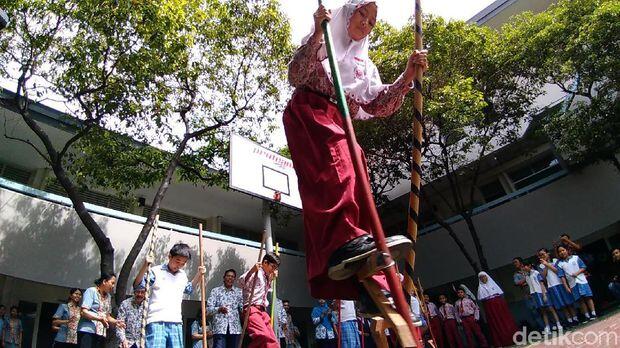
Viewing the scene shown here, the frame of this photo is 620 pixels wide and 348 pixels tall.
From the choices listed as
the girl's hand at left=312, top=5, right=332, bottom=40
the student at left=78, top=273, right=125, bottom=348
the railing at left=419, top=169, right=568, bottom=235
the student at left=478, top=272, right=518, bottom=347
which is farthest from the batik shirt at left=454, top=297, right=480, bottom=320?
the girl's hand at left=312, top=5, right=332, bottom=40

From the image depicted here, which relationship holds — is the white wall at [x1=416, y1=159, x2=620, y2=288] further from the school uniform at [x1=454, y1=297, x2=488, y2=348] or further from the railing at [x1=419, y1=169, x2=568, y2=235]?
the school uniform at [x1=454, y1=297, x2=488, y2=348]

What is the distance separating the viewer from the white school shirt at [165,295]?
15.3 feet

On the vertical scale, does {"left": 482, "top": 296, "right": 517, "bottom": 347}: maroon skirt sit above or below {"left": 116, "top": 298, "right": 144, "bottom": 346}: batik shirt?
below

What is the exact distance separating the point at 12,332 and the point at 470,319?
29.2ft

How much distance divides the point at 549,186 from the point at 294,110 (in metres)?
13.0

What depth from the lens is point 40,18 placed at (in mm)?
7652

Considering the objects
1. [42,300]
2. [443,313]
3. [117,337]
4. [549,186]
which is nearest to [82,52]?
[117,337]

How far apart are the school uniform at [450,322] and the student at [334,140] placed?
9.08m

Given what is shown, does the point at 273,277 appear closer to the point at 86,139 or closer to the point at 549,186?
the point at 86,139

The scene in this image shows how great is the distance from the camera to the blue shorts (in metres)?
4.52

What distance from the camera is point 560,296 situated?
8664 mm

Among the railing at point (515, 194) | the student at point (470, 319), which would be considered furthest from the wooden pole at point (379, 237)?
the railing at point (515, 194)

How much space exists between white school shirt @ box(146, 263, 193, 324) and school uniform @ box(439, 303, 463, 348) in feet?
24.4

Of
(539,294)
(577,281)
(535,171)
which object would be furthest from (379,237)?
(535,171)
